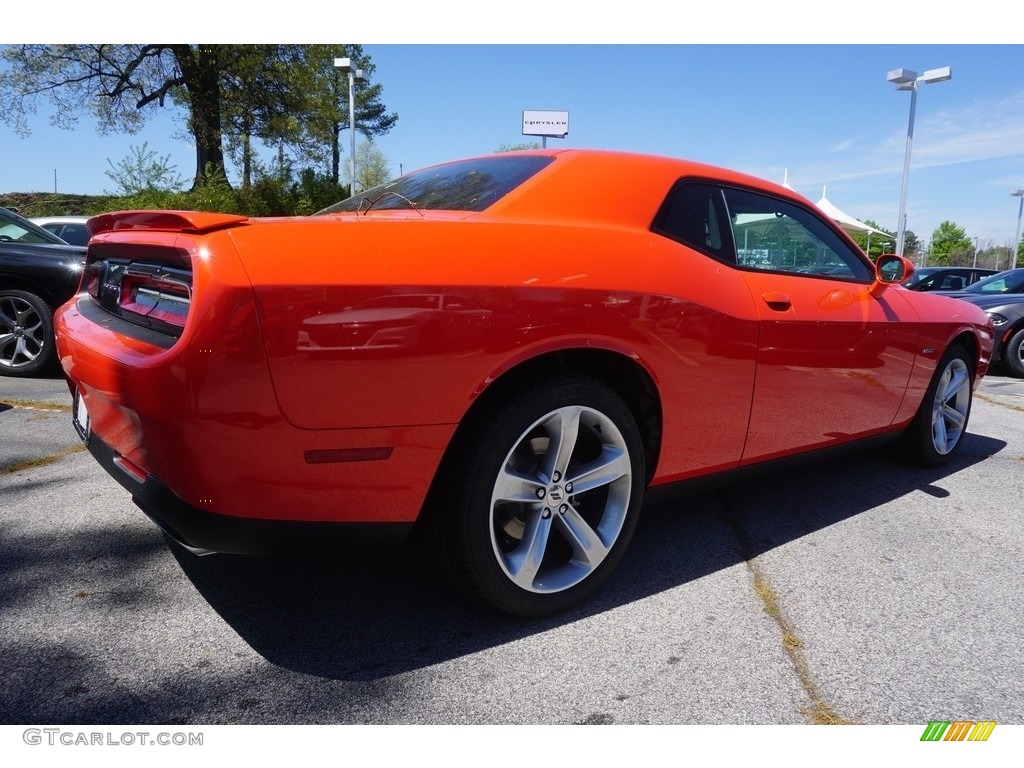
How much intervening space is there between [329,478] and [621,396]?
1.03m

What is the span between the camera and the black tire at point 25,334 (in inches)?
207

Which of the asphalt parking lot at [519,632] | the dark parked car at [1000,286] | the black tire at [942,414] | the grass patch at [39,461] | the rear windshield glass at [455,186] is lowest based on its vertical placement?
the asphalt parking lot at [519,632]

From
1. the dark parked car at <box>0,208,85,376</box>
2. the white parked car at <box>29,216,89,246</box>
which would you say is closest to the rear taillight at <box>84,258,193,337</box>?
the dark parked car at <box>0,208,85,376</box>

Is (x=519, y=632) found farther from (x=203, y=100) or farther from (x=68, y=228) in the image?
(x=203, y=100)

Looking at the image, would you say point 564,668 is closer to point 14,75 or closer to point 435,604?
point 435,604

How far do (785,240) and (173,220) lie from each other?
233cm

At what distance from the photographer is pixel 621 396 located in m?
2.32

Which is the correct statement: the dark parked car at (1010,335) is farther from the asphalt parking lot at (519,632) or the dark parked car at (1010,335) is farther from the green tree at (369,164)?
the green tree at (369,164)

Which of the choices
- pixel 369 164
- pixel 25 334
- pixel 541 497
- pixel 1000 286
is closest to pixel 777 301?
pixel 541 497

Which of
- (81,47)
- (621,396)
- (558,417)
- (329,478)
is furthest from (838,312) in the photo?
(81,47)

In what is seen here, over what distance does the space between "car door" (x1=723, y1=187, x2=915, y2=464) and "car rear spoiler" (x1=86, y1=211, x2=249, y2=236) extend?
1788 millimetres

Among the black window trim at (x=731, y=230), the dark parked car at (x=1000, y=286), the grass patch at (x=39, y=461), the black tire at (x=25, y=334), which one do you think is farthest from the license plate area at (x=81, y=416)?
the dark parked car at (x=1000, y=286)

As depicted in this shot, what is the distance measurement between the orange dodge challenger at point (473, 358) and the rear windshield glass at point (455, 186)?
1cm

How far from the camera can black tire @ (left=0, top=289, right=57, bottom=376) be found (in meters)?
5.25
